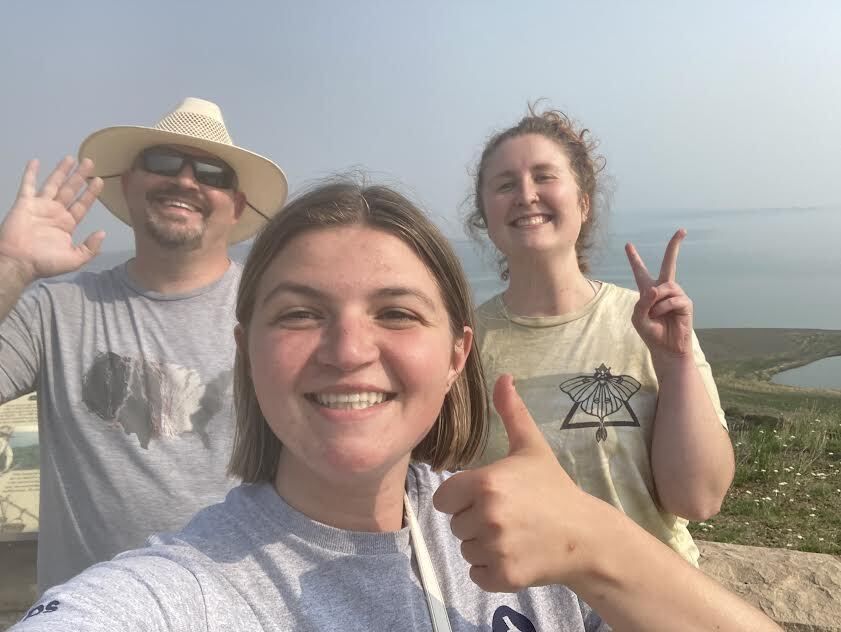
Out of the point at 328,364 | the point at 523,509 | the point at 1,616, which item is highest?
the point at 328,364

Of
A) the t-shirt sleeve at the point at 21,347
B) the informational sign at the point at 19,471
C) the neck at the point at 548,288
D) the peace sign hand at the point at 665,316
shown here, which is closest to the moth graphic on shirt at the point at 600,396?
the peace sign hand at the point at 665,316

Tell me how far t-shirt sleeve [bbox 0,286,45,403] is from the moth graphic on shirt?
6.47ft

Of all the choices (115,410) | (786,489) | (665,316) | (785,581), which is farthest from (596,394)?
(786,489)

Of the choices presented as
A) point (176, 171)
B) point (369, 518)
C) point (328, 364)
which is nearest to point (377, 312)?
point (328, 364)

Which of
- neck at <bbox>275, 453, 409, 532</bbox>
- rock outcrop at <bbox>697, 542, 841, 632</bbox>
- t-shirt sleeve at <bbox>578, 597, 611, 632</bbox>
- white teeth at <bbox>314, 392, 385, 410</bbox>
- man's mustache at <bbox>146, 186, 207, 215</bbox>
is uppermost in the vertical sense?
man's mustache at <bbox>146, 186, 207, 215</bbox>

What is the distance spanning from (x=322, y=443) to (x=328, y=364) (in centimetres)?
14

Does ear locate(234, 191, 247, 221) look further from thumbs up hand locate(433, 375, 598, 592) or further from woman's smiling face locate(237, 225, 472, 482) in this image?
thumbs up hand locate(433, 375, 598, 592)

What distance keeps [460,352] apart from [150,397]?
147cm

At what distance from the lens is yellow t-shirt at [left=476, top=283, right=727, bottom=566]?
2145mm

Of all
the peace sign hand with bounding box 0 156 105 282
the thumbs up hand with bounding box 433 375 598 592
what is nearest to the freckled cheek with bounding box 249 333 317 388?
the thumbs up hand with bounding box 433 375 598 592

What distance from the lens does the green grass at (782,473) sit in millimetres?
5102

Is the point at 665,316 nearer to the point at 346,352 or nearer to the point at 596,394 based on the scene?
the point at 596,394

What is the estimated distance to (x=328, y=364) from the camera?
1.15 metres

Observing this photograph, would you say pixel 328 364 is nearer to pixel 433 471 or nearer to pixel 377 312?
pixel 377 312
